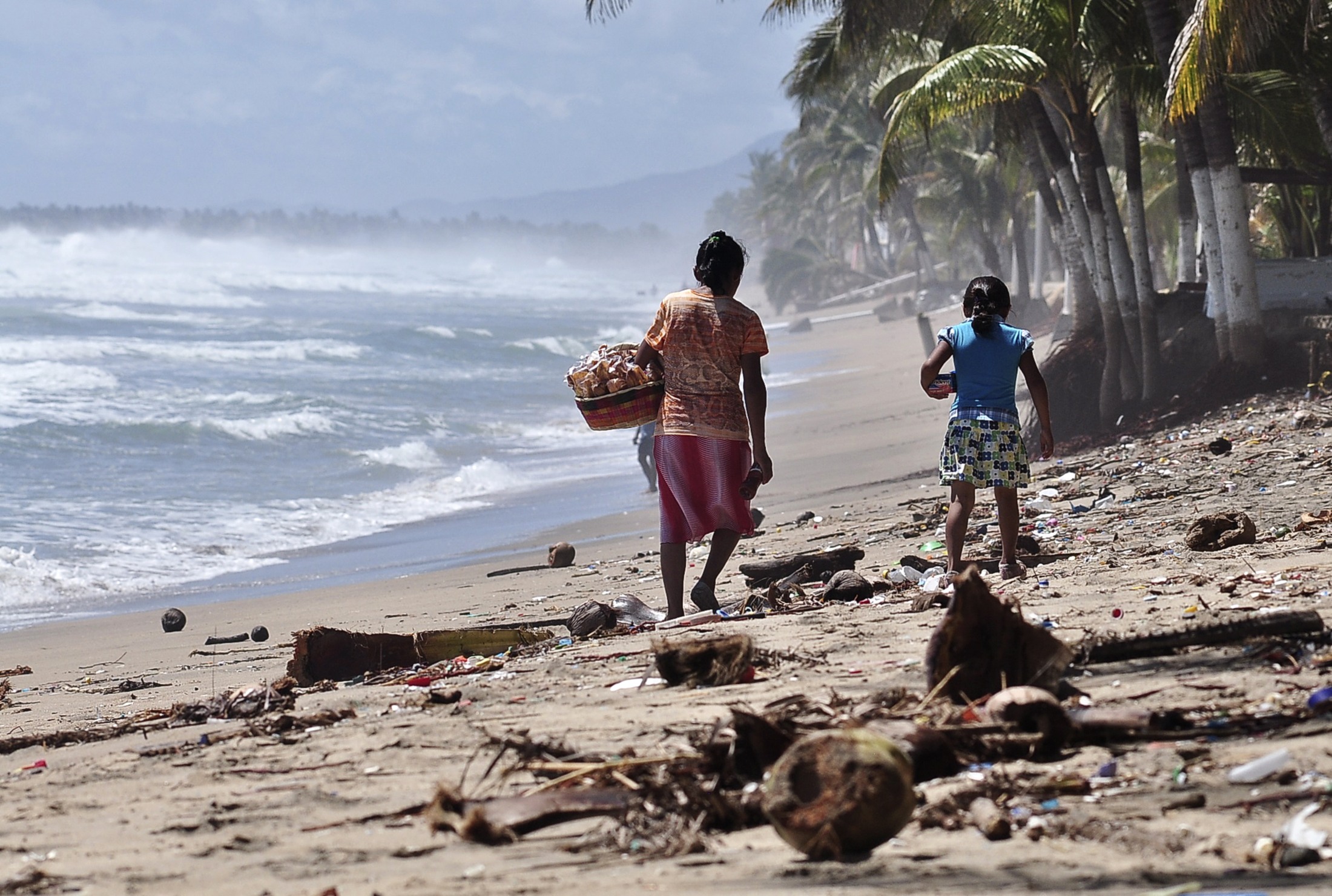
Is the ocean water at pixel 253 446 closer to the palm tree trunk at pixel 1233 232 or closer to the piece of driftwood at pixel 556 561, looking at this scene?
the piece of driftwood at pixel 556 561

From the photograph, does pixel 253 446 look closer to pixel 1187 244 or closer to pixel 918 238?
pixel 1187 244

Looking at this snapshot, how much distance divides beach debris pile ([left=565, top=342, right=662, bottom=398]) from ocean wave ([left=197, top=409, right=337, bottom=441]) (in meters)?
15.6

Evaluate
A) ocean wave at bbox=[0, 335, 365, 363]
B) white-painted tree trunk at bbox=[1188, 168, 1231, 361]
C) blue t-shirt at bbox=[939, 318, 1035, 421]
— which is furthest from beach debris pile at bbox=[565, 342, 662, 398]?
ocean wave at bbox=[0, 335, 365, 363]

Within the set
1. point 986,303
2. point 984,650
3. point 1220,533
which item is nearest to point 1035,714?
point 984,650

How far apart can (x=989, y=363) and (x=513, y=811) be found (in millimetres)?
3764

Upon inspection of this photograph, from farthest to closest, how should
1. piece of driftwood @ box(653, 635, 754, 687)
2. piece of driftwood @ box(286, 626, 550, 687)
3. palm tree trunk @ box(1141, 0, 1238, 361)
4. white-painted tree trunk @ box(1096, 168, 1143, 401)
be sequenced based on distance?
white-painted tree trunk @ box(1096, 168, 1143, 401), palm tree trunk @ box(1141, 0, 1238, 361), piece of driftwood @ box(286, 626, 550, 687), piece of driftwood @ box(653, 635, 754, 687)

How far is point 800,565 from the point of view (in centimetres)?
707

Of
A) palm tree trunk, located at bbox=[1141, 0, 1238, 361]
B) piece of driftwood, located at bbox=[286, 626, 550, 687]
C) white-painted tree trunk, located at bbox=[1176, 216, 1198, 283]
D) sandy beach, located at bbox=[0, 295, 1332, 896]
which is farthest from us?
white-painted tree trunk, located at bbox=[1176, 216, 1198, 283]

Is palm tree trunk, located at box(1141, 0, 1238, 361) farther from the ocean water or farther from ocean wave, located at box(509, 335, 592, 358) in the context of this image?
ocean wave, located at box(509, 335, 592, 358)

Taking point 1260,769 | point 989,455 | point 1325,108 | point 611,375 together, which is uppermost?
point 1325,108

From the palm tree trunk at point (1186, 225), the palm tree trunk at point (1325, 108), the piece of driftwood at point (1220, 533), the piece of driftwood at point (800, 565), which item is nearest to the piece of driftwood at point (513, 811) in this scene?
the piece of driftwood at point (800, 565)

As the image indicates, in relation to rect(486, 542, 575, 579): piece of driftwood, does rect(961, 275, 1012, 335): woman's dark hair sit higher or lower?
higher

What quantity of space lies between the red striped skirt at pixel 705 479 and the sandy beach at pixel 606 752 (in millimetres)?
577

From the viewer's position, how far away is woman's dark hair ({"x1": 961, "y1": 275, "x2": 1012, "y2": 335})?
20.0ft
